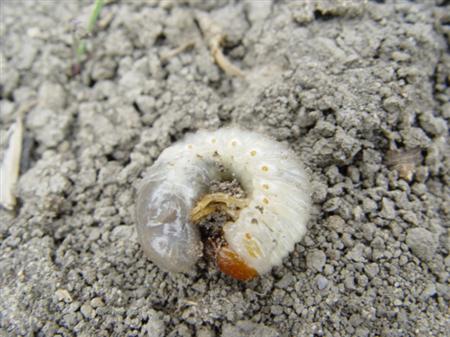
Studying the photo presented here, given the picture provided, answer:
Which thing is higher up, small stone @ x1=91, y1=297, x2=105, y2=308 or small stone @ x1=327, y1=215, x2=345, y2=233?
small stone @ x1=91, y1=297, x2=105, y2=308

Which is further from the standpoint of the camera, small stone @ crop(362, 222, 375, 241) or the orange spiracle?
small stone @ crop(362, 222, 375, 241)

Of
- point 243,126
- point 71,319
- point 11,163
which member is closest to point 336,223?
point 243,126

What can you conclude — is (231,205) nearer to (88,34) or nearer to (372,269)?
(372,269)

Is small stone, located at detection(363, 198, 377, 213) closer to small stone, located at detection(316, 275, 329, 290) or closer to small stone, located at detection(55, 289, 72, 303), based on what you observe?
small stone, located at detection(316, 275, 329, 290)

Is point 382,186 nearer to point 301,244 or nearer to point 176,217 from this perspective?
point 301,244

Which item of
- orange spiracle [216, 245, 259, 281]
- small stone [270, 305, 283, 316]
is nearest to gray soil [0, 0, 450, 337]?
small stone [270, 305, 283, 316]

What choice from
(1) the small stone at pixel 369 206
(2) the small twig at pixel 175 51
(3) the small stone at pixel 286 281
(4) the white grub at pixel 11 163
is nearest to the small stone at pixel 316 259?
(3) the small stone at pixel 286 281

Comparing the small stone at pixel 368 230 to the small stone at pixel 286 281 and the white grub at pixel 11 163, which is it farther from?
the white grub at pixel 11 163
